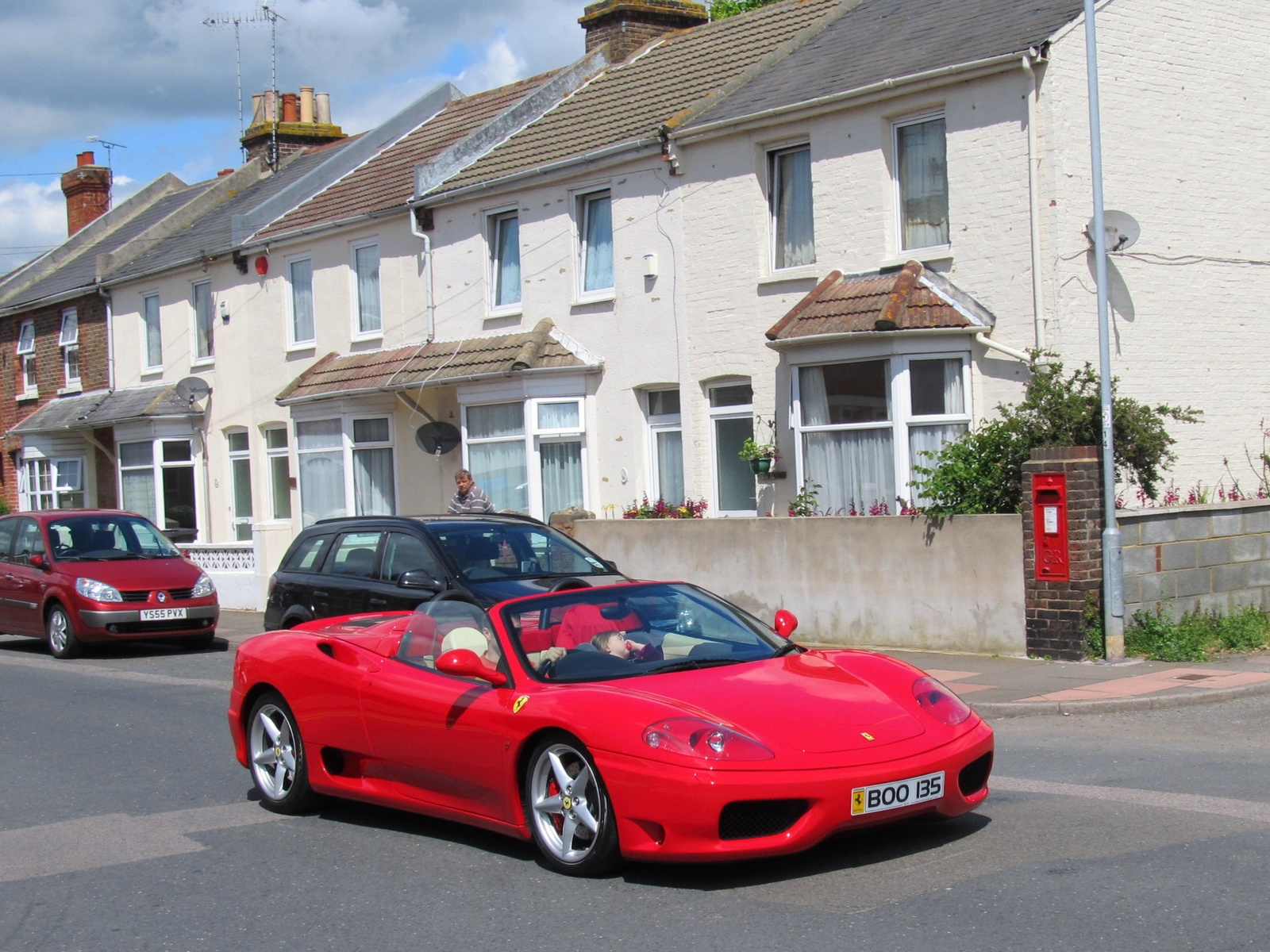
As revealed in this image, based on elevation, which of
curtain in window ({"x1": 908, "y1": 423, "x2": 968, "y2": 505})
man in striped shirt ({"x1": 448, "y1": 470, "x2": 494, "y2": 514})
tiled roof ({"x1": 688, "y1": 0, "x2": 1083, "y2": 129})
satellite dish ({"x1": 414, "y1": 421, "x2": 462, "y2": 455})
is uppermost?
tiled roof ({"x1": 688, "y1": 0, "x2": 1083, "y2": 129})

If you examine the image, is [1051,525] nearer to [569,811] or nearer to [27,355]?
[569,811]

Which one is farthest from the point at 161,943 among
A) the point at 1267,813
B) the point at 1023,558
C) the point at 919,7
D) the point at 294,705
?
the point at 919,7

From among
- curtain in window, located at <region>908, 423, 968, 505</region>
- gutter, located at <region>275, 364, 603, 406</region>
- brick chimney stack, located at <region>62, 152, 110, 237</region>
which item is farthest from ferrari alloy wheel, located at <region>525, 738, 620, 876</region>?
brick chimney stack, located at <region>62, 152, 110, 237</region>

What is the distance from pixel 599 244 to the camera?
19.6 metres

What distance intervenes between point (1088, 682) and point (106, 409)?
24167 mm

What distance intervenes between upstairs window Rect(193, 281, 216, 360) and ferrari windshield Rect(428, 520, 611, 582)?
17.8 meters

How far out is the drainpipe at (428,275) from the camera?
22.1 m

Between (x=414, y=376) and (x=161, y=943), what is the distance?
16.5 m

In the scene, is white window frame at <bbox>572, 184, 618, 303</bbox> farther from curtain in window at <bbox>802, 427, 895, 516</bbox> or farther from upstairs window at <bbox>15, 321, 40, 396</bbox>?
upstairs window at <bbox>15, 321, 40, 396</bbox>

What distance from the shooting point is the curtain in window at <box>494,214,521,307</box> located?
69.2 feet

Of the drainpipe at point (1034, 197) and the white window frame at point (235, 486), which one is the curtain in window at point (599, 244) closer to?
the drainpipe at point (1034, 197)

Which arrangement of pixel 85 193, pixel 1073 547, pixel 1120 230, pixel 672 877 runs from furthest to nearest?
pixel 85 193, pixel 1120 230, pixel 1073 547, pixel 672 877

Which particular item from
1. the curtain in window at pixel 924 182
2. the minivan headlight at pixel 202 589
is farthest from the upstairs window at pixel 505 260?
the curtain in window at pixel 924 182

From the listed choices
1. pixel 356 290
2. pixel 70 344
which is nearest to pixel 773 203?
pixel 356 290
